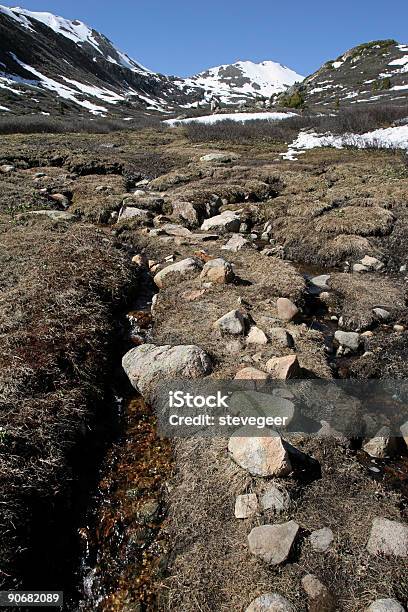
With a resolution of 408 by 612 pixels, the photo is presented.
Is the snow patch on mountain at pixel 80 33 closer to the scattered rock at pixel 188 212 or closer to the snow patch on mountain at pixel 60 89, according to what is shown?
the snow patch on mountain at pixel 60 89

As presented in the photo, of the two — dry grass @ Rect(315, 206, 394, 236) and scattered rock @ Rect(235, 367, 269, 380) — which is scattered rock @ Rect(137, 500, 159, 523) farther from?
dry grass @ Rect(315, 206, 394, 236)

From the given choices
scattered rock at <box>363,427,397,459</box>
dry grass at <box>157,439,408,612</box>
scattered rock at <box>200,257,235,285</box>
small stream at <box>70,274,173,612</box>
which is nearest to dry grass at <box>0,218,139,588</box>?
small stream at <box>70,274,173,612</box>

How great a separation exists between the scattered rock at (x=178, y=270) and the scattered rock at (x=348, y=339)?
3815 mm

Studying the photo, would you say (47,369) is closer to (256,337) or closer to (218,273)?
(256,337)

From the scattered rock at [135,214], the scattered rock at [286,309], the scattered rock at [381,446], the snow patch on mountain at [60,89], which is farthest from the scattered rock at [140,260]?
the snow patch on mountain at [60,89]

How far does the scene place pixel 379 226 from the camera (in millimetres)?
12523

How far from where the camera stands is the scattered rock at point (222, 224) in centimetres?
1368

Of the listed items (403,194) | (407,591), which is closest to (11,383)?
(407,591)

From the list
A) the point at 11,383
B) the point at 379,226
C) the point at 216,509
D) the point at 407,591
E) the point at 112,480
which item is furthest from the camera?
the point at 379,226

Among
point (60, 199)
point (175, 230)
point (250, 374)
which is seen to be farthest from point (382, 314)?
point (60, 199)

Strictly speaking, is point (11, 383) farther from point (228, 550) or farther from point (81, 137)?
point (81, 137)

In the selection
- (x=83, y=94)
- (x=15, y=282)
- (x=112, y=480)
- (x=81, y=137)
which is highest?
(x=83, y=94)

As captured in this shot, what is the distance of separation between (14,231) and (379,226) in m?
11.3

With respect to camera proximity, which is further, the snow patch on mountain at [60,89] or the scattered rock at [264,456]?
the snow patch on mountain at [60,89]
